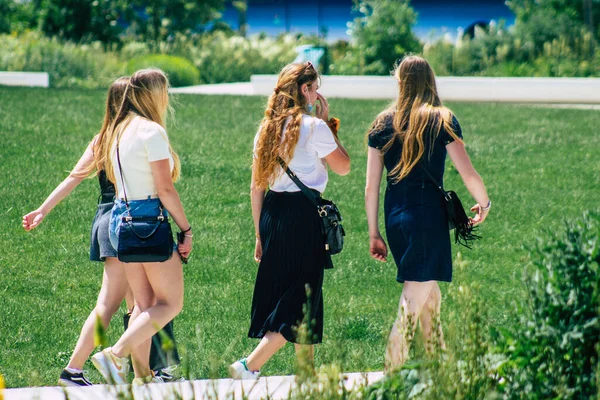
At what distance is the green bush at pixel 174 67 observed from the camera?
1966 centimetres

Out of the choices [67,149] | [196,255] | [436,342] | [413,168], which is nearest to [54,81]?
[67,149]

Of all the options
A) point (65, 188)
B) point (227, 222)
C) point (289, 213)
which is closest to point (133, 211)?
point (65, 188)

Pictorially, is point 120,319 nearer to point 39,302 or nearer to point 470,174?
point 39,302

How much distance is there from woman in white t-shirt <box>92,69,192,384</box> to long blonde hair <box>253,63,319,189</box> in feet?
1.55

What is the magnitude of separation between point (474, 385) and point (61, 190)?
258cm

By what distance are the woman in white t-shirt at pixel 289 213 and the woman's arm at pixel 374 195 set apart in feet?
0.61

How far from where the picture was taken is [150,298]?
14.7ft

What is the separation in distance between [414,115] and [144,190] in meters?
1.40

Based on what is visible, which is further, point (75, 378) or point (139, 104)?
point (75, 378)

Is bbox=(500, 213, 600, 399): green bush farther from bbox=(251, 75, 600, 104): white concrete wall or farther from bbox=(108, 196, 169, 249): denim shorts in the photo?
bbox=(251, 75, 600, 104): white concrete wall

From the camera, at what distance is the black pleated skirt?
4.47 meters

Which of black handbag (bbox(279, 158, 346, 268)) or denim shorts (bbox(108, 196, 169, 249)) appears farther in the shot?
black handbag (bbox(279, 158, 346, 268))

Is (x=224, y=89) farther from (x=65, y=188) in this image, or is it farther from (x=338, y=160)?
(x=338, y=160)

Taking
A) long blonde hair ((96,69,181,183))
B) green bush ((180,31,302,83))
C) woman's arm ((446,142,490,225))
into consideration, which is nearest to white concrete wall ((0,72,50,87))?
green bush ((180,31,302,83))
